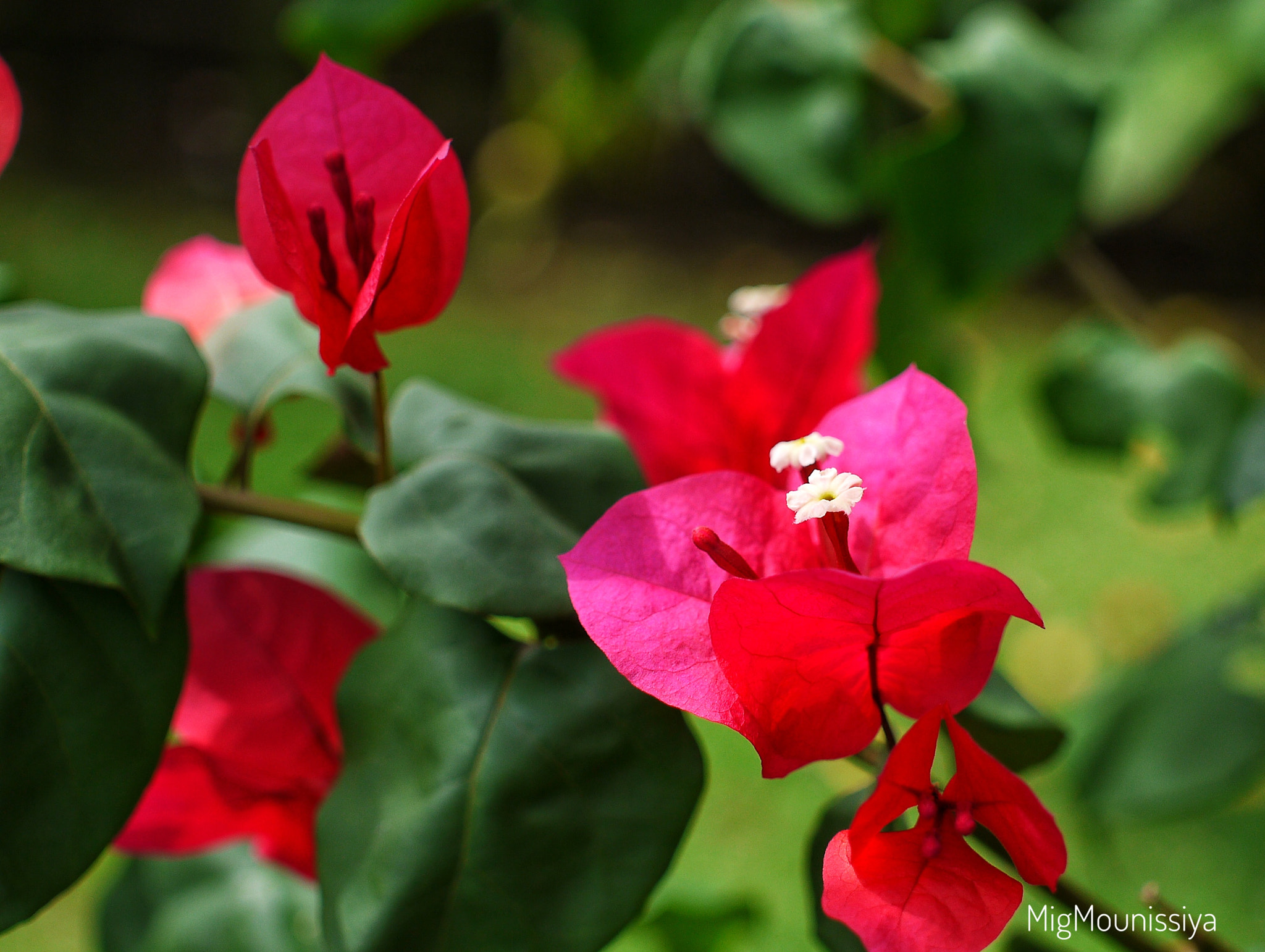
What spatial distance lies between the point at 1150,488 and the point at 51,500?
1.90 feet

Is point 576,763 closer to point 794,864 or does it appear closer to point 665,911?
point 665,911

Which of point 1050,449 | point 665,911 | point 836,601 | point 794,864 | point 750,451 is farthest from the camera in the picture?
point 1050,449

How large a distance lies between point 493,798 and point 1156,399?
51 cm

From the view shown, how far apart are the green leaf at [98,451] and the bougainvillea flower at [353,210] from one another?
50 mm

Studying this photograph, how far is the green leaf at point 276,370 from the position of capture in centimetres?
39

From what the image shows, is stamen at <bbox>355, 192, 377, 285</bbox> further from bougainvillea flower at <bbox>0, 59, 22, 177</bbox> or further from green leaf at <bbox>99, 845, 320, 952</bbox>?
green leaf at <bbox>99, 845, 320, 952</bbox>

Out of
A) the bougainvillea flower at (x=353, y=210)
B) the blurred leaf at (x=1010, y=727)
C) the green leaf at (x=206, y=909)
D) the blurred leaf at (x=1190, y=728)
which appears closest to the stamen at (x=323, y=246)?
the bougainvillea flower at (x=353, y=210)

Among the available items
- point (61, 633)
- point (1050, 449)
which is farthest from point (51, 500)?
point (1050, 449)

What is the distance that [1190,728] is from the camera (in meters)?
0.71

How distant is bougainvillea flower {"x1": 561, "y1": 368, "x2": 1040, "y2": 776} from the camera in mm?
261

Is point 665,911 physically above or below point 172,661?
below

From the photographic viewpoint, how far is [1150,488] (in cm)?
64

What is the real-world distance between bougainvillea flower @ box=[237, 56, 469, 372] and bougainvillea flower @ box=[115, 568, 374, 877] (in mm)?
131

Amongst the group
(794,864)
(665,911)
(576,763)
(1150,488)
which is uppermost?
(576,763)
